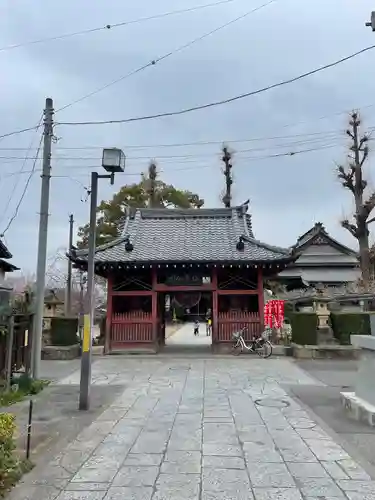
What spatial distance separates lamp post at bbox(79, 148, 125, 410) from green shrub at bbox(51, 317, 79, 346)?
367 inches

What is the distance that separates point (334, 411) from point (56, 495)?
18.4 feet

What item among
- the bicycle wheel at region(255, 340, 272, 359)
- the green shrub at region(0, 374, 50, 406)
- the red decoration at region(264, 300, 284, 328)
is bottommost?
the green shrub at region(0, 374, 50, 406)

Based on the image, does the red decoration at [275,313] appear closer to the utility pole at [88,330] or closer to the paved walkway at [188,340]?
the paved walkway at [188,340]

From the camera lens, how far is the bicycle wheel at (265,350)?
16.9 metres

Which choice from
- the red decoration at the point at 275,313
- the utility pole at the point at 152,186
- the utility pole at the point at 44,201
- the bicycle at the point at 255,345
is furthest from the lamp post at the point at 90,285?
the utility pole at the point at 152,186

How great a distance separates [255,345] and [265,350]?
1.67ft

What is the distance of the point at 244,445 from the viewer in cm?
581

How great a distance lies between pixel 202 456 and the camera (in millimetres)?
5312

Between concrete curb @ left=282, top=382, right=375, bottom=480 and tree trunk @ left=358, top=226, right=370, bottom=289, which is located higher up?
tree trunk @ left=358, top=226, right=370, bottom=289

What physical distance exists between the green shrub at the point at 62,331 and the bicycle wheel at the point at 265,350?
739 centimetres

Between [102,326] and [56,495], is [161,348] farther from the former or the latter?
[56,495]

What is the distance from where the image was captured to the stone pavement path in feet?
14.0

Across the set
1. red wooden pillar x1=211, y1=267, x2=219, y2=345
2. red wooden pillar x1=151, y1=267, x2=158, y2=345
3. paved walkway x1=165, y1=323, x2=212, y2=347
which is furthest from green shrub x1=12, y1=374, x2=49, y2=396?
paved walkway x1=165, y1=323, x2=212, y2=347

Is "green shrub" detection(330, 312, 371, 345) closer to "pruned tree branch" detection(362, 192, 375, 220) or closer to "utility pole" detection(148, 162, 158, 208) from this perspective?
"pruned tree branch" detection(362, 192, 375, 220)
